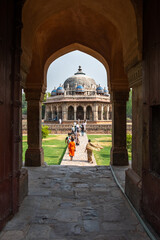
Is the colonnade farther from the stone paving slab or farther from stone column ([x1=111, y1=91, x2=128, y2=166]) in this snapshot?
the stone paving slab

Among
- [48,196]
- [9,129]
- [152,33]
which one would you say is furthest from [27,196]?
[152,33]

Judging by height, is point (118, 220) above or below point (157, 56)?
below

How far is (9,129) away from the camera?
285 centimetres

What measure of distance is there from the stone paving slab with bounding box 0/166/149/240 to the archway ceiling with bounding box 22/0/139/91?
2504mm

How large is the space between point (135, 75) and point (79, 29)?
3.36 metres

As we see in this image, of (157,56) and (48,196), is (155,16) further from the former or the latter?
(48,196)

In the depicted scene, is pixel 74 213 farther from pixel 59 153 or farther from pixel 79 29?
pixel 59 153

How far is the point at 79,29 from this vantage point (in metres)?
5.96

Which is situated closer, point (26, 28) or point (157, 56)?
point (157, 56)

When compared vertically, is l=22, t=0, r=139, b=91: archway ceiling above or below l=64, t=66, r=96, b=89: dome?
below

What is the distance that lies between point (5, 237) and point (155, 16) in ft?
11.0

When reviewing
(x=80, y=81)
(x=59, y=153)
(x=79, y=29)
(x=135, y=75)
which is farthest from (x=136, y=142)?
(x=80, y=81)

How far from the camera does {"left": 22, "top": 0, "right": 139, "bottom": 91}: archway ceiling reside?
3.54 m

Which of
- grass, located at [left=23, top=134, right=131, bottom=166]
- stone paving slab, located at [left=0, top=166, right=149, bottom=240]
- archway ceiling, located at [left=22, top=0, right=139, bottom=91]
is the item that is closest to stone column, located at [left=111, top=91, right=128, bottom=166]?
archway ceiling, located at [left=22, top=0, right=139, bottom=91]
